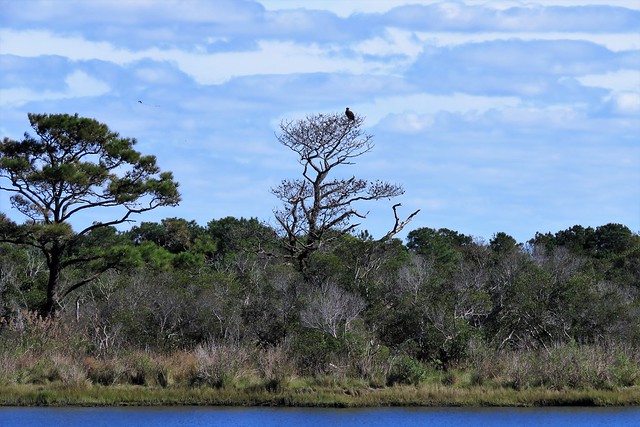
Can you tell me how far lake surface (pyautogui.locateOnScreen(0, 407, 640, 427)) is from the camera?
27.2 meters

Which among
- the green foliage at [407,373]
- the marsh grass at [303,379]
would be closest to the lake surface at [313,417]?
the marsh grass at [303,379]

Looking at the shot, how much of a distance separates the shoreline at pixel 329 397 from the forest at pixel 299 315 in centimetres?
58

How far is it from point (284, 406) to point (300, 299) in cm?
700

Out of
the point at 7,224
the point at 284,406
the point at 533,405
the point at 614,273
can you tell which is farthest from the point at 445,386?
the point at 614,273

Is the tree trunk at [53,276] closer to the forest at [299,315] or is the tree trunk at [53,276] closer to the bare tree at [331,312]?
the forest at [299,315]

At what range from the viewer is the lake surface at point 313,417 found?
27.2 metres

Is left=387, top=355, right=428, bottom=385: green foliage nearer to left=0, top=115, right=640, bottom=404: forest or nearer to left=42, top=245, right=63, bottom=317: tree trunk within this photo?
left=0, top=115, right=640, bottom=404: forest

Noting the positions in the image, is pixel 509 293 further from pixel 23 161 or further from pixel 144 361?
pixel 23 161

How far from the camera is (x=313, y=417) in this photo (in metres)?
28.2

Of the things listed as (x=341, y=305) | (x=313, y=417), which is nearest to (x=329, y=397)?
(x=313, y=417)

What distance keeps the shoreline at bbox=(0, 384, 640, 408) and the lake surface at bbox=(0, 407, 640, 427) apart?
53 cm

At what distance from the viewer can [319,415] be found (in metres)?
28.5

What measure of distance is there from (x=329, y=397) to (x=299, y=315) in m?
6.17

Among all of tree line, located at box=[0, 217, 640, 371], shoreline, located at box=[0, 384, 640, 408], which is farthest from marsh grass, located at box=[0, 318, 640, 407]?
tree line, located at box=[0, 217, 640, 371]
